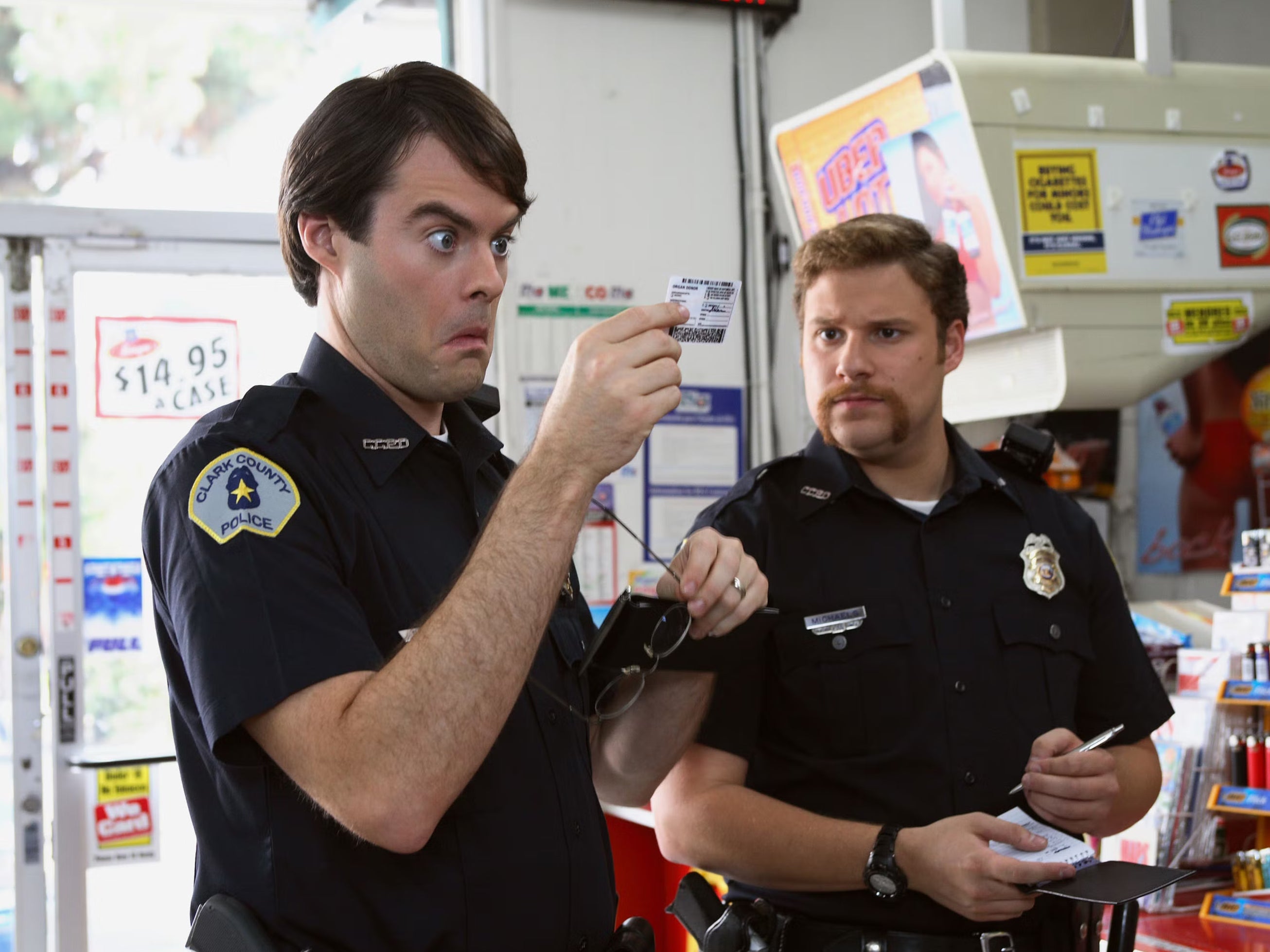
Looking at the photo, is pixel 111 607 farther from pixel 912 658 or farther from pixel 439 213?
pixel 439 213

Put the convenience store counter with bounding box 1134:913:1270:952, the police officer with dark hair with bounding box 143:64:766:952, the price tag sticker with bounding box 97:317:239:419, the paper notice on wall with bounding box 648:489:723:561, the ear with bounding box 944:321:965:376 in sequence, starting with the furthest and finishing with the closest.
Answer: the paper notice on wall with bounding box 648:489:723:561, the price tag sticker with bounding box 97:317:239:419, the ear with bounding box 944:321:965:376, the convenience store counter with bounding box 1134:913:1270:952, the police officer with dark hair with bounding box 143:64:766:952

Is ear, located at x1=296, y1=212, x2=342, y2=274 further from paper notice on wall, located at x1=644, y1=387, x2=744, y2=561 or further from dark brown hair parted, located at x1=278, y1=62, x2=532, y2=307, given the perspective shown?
paper notice on wall, located at x1=644, y1=387, x2=744, y2=561

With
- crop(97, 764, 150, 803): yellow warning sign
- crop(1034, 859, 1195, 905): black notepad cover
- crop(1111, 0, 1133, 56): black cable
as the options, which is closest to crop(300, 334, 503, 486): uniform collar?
crop(1034, 859, 1195, 905): black notepad cover

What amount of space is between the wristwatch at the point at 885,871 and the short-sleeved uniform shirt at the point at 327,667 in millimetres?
537

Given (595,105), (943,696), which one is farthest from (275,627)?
(595,105)

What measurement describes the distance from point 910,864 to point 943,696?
0.99 feet

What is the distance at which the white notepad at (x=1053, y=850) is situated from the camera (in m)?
1.79

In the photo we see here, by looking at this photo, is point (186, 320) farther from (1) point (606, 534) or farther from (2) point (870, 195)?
(2) point (870, 195)

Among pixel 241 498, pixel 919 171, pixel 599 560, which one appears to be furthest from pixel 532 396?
pixel 241 498

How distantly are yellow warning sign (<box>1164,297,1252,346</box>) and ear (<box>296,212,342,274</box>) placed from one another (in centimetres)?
226

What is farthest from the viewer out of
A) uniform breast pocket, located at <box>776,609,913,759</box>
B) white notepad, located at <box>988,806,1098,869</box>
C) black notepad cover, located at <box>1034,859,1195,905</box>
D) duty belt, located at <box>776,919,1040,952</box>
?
uniform breast pocket, located at <box>776,609,913,759</box>

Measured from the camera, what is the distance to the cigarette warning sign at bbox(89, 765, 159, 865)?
3934mm

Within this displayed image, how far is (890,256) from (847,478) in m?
0.39

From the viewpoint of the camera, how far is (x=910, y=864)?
1.81 metres
